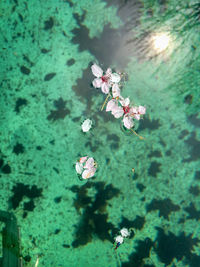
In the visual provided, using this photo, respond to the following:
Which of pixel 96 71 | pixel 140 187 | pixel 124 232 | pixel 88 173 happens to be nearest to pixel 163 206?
pixel 140 187

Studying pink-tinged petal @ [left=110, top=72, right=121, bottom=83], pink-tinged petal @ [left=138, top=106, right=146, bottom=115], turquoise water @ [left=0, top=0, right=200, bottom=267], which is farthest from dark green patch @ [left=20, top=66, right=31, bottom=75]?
pink-tinged petal @ [left=138, top=106, right=146, bottom=115]

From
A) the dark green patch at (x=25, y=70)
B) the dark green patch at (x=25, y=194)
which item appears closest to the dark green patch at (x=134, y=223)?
the dark green patch at (x=25, y=194)

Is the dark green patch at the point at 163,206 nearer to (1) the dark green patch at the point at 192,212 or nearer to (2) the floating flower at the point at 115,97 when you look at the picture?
(1) the dark green patch at the point at 192,212

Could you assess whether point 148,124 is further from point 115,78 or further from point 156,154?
point 115,78

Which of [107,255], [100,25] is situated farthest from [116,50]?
[107,255]

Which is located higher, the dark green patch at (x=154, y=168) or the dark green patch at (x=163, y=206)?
the dark green patch at (x=154, y=168)
